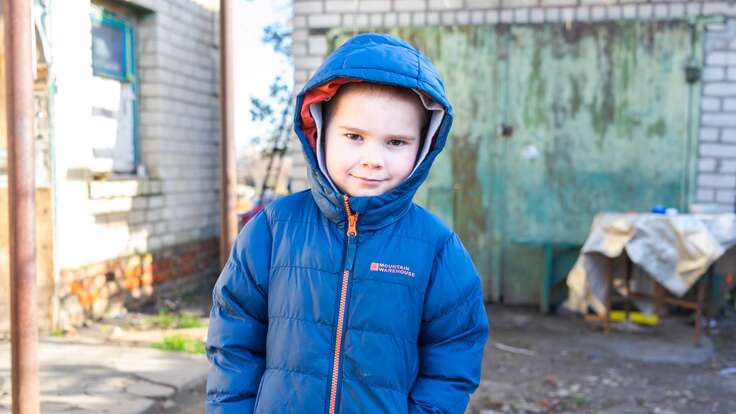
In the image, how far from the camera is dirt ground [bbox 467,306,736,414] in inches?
153

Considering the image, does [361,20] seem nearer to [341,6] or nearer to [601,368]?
[341,6]

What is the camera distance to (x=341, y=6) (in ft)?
20.4

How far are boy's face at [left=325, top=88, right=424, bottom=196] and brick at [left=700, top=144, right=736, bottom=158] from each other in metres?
4.91

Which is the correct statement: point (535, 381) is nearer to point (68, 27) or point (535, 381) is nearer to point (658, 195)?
point (658, 195)

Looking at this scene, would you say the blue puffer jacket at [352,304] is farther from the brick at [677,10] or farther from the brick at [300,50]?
the brick at [677,10]

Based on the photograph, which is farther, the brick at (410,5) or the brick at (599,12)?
the brick at (410,5)

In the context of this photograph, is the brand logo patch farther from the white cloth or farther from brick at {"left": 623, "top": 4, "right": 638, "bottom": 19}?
brick at {"left": 623, "top": 4, "right": 638, "bottom": 19}

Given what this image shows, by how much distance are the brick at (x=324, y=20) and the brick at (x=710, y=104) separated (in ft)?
10.2

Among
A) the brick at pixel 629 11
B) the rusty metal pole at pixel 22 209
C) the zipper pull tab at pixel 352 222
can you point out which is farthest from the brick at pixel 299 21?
the zipper pull tab at pixel 352 222

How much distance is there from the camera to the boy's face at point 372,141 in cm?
157

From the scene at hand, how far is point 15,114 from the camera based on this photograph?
2.30 metres

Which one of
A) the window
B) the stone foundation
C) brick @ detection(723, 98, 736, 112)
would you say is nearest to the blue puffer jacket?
the stone foundation

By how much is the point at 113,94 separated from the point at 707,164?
4774 mm


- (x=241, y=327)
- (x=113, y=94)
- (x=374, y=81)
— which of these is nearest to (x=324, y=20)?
(x=113, y=94)
